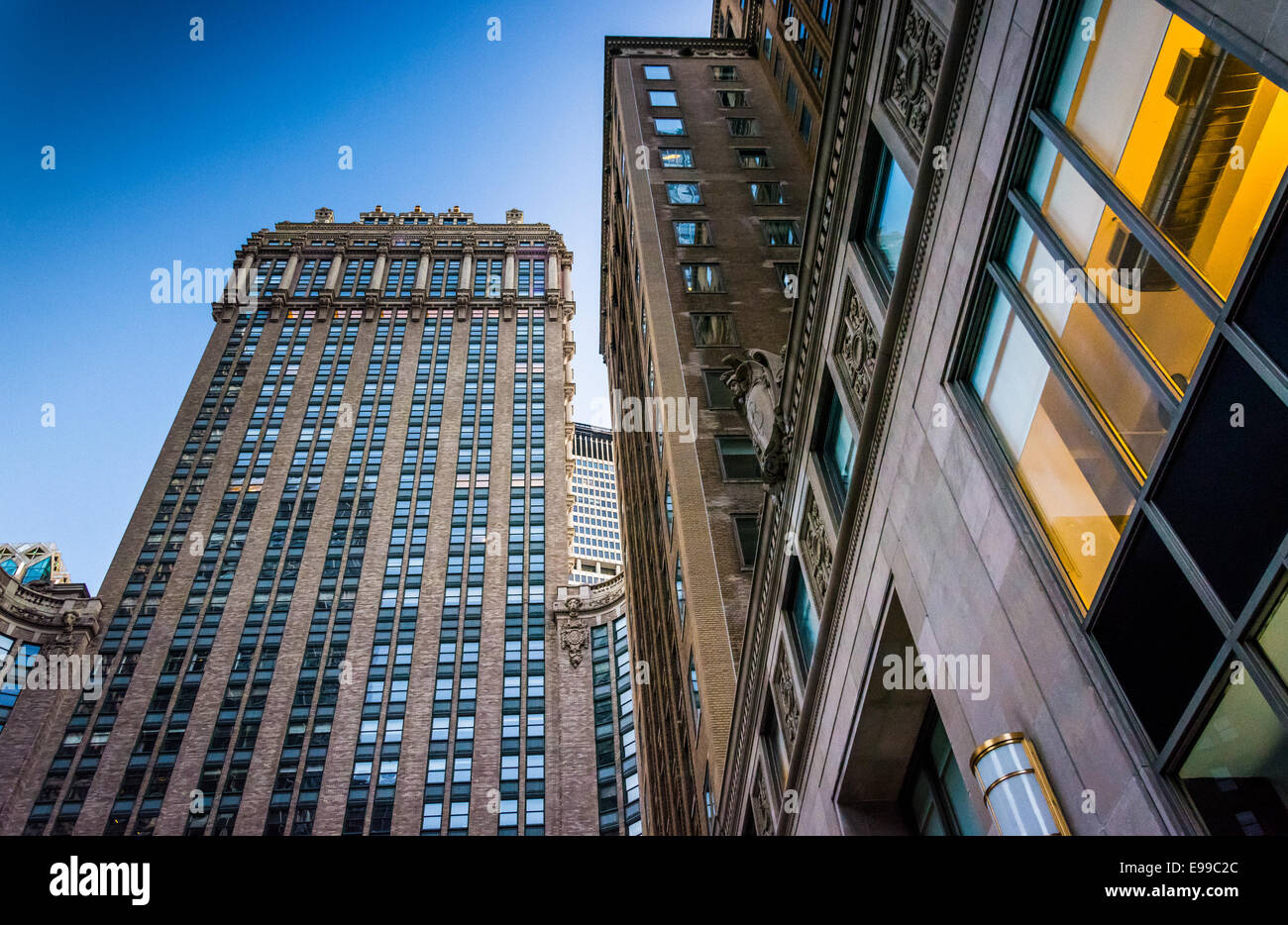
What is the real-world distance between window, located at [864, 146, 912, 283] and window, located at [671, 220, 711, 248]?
2534cm

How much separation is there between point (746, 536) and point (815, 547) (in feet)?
41.0

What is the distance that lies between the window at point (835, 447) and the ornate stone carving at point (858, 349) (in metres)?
0.65

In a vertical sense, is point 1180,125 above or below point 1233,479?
above

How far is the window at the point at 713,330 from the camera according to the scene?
1388 inches

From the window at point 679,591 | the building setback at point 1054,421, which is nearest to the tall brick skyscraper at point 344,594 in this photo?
the window at point 679,591

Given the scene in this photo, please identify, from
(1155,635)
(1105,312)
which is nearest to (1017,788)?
(1155,635)

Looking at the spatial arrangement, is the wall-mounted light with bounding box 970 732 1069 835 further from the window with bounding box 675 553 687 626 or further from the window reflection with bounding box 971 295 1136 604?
the window with bounding box 675 553 687 626

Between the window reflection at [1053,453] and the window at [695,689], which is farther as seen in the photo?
the window at [695,689]

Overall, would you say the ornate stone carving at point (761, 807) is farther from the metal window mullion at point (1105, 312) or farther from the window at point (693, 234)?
the window at point (693, 234)

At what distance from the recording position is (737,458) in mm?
31797

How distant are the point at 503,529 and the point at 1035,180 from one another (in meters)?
79.5

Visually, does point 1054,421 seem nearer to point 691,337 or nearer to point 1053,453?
point 1053,453

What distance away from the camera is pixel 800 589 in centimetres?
1788

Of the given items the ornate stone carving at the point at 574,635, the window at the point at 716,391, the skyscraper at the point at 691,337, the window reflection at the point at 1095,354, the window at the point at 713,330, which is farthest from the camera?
the ornate stone carving at the point at 574,635
